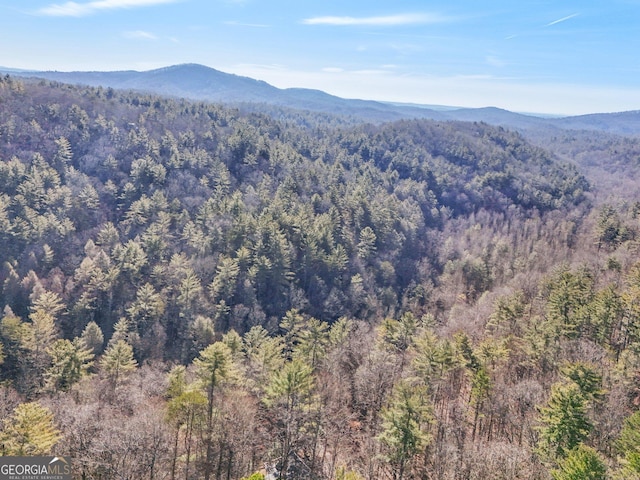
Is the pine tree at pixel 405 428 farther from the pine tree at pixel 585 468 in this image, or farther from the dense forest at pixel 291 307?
the pine tree at pixel 585 468

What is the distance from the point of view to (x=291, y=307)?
70.8 m

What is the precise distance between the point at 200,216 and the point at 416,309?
43.7m

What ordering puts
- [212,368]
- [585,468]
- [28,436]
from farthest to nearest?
1. [212,368]
2. [28,436]
3. [585,468]

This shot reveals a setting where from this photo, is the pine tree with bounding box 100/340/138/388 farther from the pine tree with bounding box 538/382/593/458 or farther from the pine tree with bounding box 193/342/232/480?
the pine tree with bounding box 538/382/593/458

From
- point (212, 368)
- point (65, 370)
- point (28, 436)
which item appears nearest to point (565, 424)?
point (212, 368)

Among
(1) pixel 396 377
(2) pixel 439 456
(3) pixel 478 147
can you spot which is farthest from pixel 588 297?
(3) pixel 478 147

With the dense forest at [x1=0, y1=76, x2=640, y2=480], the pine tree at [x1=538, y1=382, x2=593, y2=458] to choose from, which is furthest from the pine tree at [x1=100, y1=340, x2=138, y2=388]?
the pine tree at [x1=538, y1=382, x2=593, y2=458]

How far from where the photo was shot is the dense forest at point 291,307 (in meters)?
24.9

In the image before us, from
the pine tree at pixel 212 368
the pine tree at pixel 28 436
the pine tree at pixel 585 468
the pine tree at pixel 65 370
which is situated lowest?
the pine tree at pixel 65 370

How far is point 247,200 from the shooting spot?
298ft

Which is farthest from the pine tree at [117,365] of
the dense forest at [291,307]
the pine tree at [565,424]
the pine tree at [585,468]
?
the pine tree at [585,468]

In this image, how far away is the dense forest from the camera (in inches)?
981

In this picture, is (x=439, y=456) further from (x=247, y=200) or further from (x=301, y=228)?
(x=247, y=200)

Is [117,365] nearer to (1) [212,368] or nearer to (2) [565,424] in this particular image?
(1) [212,368]
